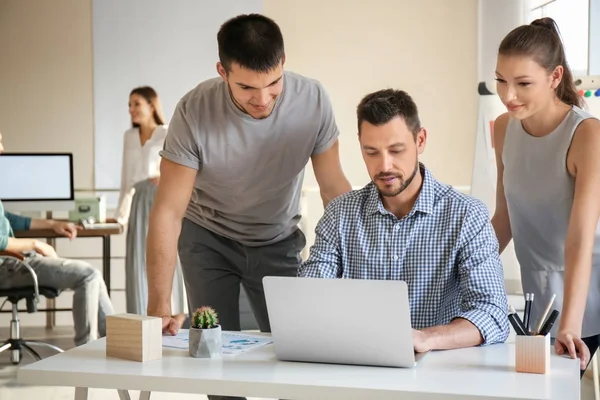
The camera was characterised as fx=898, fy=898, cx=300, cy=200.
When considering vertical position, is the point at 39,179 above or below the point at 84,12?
below

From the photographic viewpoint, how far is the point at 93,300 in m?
4.82

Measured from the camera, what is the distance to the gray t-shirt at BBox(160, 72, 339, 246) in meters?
2.41

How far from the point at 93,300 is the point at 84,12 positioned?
287 centimetres

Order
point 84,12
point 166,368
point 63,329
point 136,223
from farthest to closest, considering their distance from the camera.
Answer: point 84,12 < point 63,329 < point 136,223 < point 166,368

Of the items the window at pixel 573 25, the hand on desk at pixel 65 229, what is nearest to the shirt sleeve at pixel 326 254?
the hand on desk at pixel 65 229

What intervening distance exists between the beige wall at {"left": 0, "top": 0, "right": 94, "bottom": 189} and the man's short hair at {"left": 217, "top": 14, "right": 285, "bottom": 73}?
480 cm

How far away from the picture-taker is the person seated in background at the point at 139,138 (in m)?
5.92

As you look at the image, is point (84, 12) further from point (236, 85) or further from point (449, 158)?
point (236, 85)

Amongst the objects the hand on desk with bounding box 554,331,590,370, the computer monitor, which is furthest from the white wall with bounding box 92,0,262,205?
the hand on desk with bounding box 554,331,590,370

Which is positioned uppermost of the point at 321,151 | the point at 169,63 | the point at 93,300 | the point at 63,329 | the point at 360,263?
the point at 169,63

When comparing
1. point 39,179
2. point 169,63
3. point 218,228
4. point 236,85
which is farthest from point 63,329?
point 236,85

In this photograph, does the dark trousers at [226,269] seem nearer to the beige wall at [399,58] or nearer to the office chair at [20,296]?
→ the office chair at [20,296]

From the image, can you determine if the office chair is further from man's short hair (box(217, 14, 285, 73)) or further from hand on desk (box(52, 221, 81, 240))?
man's short hair (box(217, 14, 285, 73))

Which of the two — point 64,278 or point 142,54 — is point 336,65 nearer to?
point 142,54
